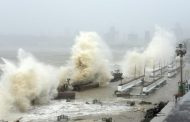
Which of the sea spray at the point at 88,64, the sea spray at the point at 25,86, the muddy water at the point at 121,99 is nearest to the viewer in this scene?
the muddy water at the point at 121,99

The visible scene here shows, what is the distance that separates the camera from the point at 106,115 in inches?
969

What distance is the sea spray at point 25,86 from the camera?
2667 cm

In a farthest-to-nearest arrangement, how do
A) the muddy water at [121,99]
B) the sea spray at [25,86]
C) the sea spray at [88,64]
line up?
1. the sea spray at [88,64]
2. the sea spray at [25,86]
3. the muddy water at [121,99]

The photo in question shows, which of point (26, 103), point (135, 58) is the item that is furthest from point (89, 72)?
point (135, 58)

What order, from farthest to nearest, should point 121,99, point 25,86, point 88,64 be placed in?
point 88,64
point 121,99
point 25,86

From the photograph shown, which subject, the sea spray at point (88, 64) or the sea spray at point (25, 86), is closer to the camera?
the sea spray at point (25, 86)

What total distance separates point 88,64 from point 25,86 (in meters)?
12.7

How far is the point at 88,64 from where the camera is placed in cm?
4119

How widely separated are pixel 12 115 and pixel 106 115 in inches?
221

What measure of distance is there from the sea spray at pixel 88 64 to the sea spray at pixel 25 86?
561 centimetres

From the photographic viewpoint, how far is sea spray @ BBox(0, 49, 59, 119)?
26672 millimetres

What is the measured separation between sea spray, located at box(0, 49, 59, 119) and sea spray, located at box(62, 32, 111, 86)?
5.61 metres

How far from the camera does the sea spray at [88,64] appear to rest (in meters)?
39.5

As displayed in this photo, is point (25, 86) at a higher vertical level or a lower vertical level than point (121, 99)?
higher
